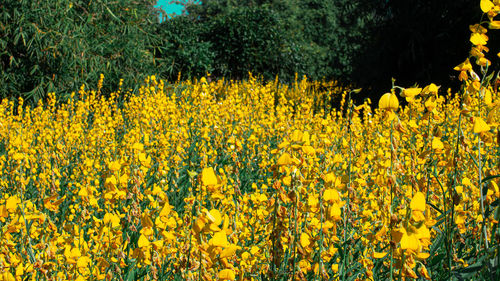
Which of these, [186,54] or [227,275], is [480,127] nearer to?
[227,275]

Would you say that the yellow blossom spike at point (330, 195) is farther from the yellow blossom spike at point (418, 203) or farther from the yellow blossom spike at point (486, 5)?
the yellow blossom spike at point (486, 5)

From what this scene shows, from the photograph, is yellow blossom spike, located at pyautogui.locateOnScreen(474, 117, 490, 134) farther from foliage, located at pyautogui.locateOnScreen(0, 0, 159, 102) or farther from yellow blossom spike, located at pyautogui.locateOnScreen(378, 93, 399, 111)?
foliage, located at pyautogui.locateOnScreen(0, 0, 159, 102)

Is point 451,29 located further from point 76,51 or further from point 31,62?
point 31,62

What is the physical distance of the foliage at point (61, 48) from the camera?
7234mm

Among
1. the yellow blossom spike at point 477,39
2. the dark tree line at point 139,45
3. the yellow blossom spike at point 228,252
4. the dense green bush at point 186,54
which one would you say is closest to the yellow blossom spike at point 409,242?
the yellow blossom spike at point 228,252

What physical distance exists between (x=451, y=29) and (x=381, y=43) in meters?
1.20

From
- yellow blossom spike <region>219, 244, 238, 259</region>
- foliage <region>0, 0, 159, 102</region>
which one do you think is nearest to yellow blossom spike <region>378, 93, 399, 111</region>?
yellow blossom spike <region>219, 244, 238, 259</region>

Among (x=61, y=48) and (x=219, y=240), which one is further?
(x=61, y=48)

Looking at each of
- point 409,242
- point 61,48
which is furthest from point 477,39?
point 61,48

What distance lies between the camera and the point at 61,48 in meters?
7.41

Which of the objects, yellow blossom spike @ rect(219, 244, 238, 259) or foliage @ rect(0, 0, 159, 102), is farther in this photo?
foliage @ rect(0, 0, 159, 102)

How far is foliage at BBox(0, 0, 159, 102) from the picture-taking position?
723 centimetres

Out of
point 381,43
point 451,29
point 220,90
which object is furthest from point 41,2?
point 451,29

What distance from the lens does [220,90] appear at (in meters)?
9.32
